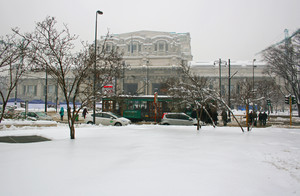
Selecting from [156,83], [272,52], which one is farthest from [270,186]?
[156,83]

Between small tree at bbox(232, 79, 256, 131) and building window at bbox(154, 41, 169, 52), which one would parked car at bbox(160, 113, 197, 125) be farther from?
building window at bbox(154, 41, 169, 52)

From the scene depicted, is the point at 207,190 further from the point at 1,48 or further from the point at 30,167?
the point at 1,48

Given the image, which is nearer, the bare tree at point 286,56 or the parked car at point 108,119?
the parked car at point 108,119

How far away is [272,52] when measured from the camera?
28984 mm

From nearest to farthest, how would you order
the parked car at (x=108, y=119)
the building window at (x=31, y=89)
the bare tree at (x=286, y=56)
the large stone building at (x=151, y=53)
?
the parked car at (x=108, y=119)
the bare tree at (x=286, y=56)
the large stone building at (x=151, y=53)
the building window at (x=31, y=89)

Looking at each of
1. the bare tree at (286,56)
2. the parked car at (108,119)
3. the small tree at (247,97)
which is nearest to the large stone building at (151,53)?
the small tree at (247,97)

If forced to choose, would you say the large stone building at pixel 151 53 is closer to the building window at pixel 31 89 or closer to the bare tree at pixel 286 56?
the bare tree at pixel 286 56

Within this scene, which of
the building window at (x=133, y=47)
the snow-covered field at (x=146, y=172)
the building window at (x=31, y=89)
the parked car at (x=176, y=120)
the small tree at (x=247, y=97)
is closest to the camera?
the snow-covered field at (x=146, y=172)

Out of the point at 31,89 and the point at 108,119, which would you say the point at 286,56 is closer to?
the point at 108,119

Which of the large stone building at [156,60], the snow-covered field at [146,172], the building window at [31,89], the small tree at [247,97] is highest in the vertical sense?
the large stone building at [156,60]

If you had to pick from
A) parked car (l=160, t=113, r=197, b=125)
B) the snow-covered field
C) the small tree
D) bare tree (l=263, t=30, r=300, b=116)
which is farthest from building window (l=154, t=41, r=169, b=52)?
the snow-covered field

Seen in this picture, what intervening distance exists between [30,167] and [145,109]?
19.2 metres

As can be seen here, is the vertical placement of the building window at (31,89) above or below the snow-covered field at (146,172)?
above

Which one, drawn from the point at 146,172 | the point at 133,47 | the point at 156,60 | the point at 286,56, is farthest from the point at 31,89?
the point at 146,172
